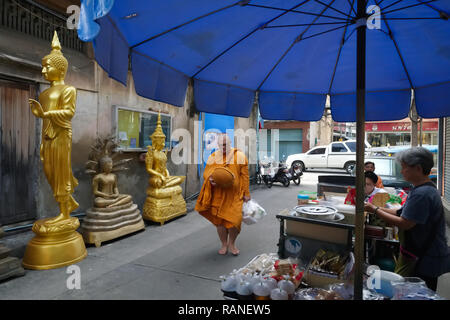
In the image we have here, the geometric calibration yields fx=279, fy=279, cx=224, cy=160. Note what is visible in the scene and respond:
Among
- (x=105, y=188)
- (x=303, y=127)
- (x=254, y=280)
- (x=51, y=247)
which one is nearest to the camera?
(x=254, y=280)

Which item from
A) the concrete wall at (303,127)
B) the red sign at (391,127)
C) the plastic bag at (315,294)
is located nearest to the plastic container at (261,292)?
the plastic bag at (315,294)

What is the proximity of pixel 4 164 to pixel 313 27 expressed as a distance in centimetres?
461

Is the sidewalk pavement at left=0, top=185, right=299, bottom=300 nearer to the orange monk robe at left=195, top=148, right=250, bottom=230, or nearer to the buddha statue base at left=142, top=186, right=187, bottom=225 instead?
the buddha statue base at left=142, top=186, right=187, bottom=225

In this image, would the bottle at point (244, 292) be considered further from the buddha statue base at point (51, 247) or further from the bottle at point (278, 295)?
the buddha statue base at point (51, 247)

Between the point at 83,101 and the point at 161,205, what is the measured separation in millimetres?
2459

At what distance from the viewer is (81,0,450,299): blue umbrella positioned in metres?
2.09

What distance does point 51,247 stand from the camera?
3578 mm

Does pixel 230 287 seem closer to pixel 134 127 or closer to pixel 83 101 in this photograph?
pixel 83 101

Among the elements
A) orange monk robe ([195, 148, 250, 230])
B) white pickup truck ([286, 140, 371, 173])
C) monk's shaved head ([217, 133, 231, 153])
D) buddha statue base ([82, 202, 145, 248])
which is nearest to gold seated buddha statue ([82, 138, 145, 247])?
buddha statue base ([82, 202, 145, 248])

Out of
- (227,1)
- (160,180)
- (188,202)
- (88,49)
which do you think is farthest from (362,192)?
(188,202)

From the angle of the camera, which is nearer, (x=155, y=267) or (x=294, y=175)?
(x=155, y=267)

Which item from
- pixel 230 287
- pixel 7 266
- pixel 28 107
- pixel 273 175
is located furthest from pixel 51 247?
pixel 273 175

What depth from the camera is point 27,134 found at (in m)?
4.43
